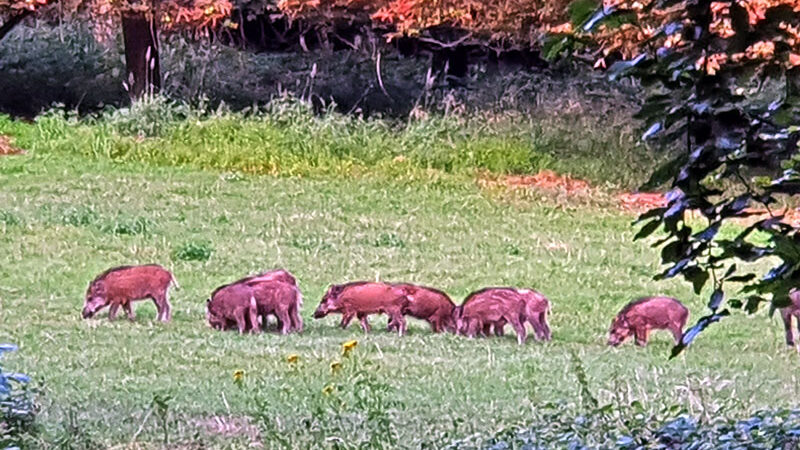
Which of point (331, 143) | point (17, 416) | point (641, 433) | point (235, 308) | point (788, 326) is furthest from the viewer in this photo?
point (331, 143)

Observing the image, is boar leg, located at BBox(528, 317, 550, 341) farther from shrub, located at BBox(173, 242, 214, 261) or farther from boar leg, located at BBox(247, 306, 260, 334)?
shrub, located at BBox(173, 242, 214, 261)

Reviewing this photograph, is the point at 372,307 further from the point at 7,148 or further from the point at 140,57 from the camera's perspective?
the point at 140,57

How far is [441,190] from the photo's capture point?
6250mm

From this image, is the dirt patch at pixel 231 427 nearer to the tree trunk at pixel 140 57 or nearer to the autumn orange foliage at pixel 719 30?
the autumn orange foliage at pixel 719 30

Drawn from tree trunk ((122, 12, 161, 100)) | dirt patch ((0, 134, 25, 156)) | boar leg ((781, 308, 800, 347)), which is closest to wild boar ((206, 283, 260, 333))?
boar leg ((781, 308, 800, 347))

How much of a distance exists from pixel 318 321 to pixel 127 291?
0.54 m

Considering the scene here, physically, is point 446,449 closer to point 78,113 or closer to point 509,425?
point 509,425

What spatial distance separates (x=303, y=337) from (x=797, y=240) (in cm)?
243

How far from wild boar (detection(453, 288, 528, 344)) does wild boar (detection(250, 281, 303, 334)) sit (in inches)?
17.3

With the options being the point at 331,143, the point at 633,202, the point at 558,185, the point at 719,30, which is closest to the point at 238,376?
the point at 719,30

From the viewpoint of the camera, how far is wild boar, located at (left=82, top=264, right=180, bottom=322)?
3.92 meters

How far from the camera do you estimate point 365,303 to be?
3.91m

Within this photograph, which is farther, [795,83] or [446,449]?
[446,449]

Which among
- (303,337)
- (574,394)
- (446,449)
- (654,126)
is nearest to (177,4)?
(303,337)
